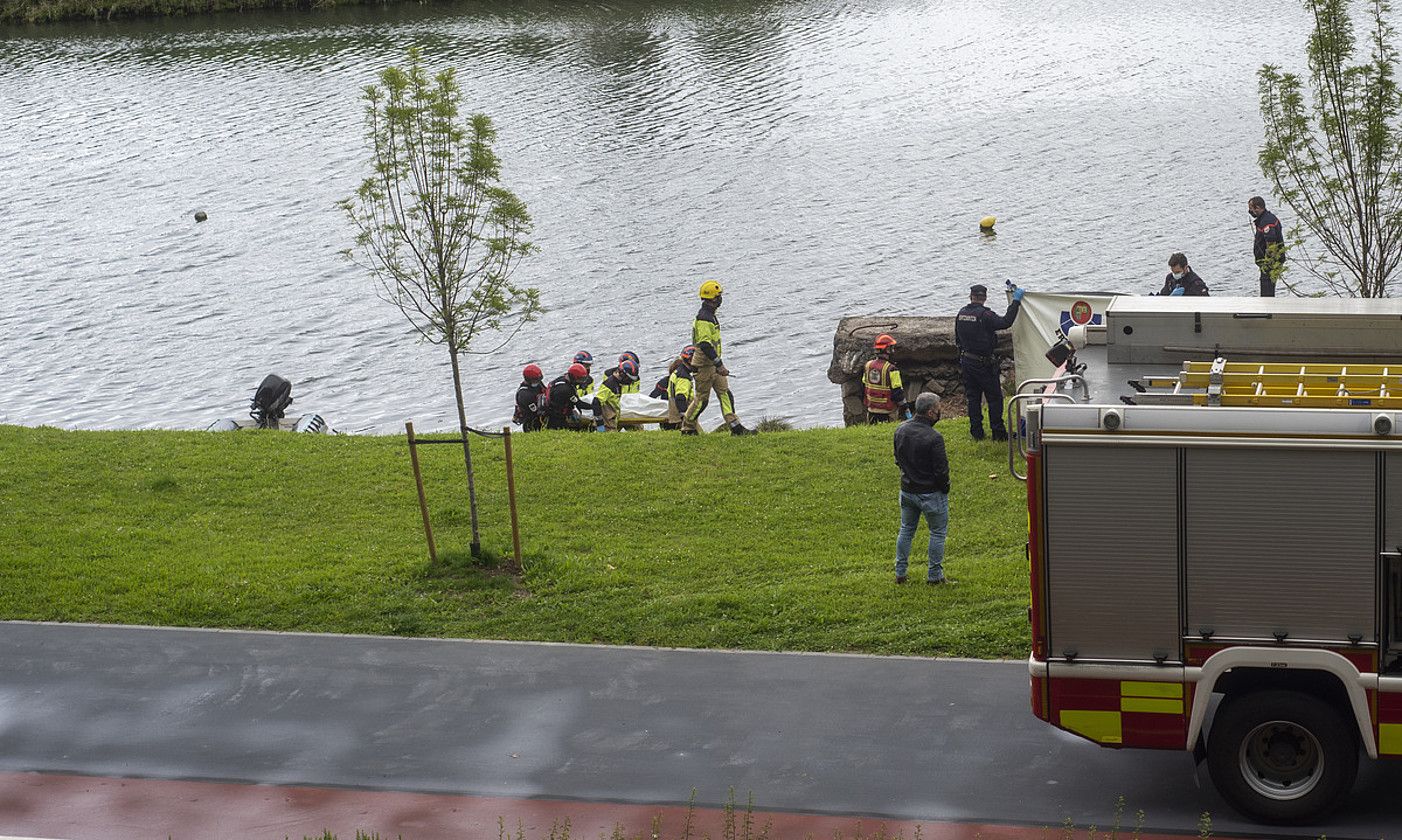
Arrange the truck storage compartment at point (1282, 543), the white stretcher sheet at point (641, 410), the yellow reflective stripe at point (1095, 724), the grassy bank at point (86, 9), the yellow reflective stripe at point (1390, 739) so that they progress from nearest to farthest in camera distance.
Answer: the truck storage compartment at point (1282, 543) → the yellow reflective stripe at point (1390, 739) → the yellow reflective stripe at point (1095, 724) → the white stretcher sheet at point (641, 410) → the grassy bank at point (86, 9)

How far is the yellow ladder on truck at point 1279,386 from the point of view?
404 inches

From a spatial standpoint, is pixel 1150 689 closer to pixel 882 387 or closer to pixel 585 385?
pixel 882 387

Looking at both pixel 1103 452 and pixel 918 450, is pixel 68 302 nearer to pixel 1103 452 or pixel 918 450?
pixel 918 450

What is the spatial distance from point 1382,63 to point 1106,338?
7.20m

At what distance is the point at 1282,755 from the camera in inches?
413

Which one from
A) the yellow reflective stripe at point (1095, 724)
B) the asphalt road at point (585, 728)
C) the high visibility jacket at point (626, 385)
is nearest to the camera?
the yellow reflective stripe at point (1095, 724)

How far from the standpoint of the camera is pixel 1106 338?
12039 millimetres

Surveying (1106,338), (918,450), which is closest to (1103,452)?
(1106,338)

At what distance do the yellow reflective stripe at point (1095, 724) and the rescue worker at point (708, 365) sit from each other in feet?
37.8

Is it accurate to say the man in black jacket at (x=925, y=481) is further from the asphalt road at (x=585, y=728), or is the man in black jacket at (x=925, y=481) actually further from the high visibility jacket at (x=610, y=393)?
the high visibility jacket at (x=610, y=393)

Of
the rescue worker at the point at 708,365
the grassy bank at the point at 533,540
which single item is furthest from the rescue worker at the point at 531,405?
the rescue worker at the point at 708,365

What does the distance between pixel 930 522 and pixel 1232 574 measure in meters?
4.84

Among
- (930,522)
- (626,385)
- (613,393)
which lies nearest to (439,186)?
(930,522)

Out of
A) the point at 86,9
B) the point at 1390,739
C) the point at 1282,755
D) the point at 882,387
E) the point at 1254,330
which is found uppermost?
the point at 86,9
